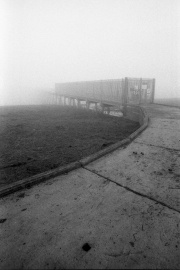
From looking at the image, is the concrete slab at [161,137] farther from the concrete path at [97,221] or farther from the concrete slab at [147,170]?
the concrete path at [97,221]

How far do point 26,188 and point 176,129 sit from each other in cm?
387

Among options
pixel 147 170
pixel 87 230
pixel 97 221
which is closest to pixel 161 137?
pixel 147 170

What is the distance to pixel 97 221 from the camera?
1.37m

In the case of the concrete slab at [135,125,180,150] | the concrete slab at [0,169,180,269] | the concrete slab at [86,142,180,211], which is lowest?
the concrete slab at [0,169,180,269]

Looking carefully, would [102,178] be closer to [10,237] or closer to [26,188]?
[26,188]

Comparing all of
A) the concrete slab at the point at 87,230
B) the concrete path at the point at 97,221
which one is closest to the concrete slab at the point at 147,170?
the concrete path at the point at 97,221

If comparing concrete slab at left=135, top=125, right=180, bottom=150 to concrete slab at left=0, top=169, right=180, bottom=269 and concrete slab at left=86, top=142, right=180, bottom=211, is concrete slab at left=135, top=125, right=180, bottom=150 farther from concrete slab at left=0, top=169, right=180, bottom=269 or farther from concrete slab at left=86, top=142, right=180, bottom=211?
concrete slab at left=0, top=169, right=180, bottom=269

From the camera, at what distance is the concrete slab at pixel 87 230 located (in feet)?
3.47

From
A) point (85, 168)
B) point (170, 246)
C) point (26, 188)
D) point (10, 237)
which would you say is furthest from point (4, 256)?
point (85, 168)

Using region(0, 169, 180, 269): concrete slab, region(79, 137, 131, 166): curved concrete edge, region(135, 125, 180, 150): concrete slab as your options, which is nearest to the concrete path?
region(0, 169, 180, 269): concrete slab

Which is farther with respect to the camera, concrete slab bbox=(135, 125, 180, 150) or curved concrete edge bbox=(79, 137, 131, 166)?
concrete slab bbox=(135, 125, 180, 150)

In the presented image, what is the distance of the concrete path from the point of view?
3.51 feet

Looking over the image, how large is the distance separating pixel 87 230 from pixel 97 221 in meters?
0.12

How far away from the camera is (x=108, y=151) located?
2961mm
